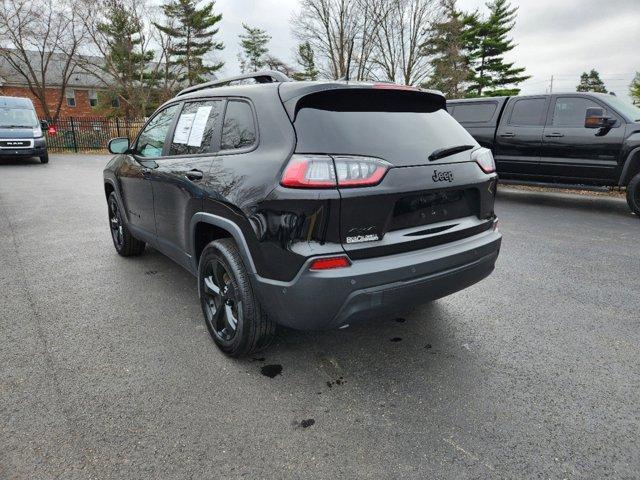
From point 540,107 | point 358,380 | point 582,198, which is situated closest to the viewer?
point 358,380

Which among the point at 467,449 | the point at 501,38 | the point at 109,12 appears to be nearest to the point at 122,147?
the point at 467,449

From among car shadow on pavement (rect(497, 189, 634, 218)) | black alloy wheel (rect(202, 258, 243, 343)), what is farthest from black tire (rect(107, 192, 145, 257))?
car shadow on pavement (rect(497, 189, 634, 218))

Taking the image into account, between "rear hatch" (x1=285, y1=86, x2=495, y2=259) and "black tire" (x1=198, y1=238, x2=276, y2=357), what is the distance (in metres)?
0.73

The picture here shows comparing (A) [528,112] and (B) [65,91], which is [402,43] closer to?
(A) [528,112]

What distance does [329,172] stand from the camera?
7.13 ft

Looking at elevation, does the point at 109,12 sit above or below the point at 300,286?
above

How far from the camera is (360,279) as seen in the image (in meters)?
2.18

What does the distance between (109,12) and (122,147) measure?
34.3 metres

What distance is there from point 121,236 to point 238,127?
112 inches

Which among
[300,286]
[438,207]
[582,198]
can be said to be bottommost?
[582,198]

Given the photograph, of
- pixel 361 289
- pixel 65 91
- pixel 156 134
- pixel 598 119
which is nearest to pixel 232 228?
pixel 361 289

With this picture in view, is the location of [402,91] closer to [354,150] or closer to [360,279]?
[354,150]

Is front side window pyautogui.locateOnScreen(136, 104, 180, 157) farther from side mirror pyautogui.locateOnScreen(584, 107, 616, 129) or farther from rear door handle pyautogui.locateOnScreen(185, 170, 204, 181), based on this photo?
side mirror pyautogui.locateOnScreen(584, 107, 616, 129)

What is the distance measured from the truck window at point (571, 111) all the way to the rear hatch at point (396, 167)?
6.24 metres
